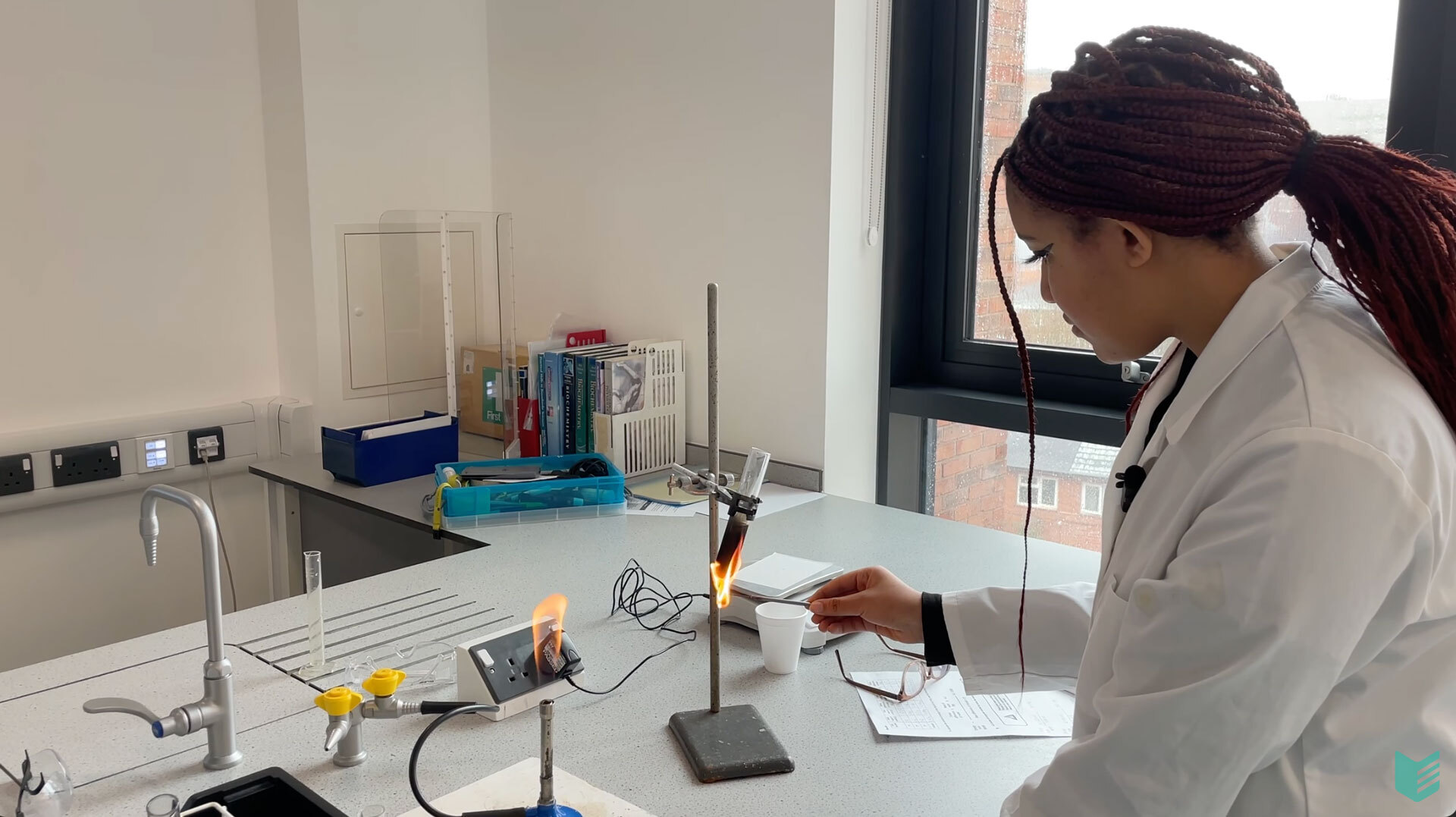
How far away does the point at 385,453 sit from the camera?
8.29 feet

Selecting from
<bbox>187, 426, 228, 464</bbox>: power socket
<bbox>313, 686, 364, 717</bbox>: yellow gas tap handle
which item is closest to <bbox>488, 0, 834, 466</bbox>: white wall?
<bbox>187, 426, 228, 464</bbox>: power socket

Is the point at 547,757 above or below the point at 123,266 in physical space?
below

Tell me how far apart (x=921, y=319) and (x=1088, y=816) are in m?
1.97

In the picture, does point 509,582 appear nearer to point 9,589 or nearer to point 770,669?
point 770,669

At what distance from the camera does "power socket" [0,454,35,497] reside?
2334 millimetres

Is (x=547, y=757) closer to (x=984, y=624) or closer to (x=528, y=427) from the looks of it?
(x=984, y=624)

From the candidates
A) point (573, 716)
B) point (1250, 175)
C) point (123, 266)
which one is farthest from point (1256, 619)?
point (123, 266)

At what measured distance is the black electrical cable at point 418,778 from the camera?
1.09m

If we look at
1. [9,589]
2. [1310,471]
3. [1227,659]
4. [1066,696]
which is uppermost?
[1310,471]

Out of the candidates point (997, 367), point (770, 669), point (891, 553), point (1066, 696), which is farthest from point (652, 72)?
point (1066, 696)

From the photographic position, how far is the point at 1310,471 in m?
0.77

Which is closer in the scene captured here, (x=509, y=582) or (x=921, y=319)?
(x=509, y=582)

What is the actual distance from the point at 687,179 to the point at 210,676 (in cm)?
175
